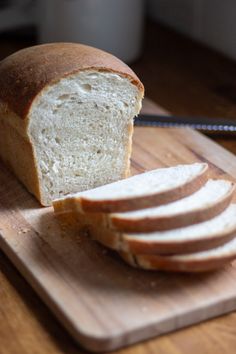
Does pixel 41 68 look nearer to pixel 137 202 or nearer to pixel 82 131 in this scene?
pixel 82 131

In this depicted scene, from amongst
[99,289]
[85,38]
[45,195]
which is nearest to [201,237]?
[99,289]

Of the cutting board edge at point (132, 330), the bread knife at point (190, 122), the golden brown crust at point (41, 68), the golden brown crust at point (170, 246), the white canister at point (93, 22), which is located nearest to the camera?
the cutting board edge at point (132, 330)

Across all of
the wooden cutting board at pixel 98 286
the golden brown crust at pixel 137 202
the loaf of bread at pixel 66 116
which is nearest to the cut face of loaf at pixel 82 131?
the loaf of bread at pixel 66 116

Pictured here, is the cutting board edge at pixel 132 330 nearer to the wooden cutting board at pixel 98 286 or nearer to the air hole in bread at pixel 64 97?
the wooden cutting board at pixel 98 286

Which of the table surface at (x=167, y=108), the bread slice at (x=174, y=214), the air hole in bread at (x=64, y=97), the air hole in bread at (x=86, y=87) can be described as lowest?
the table surface at (x=167, y=108)

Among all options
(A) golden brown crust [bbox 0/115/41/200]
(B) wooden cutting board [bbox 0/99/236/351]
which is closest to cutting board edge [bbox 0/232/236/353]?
(B) wooden cutting board [bbox 0/99/236/351]

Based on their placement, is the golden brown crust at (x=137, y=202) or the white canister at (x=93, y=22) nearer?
the golden brown crust at (x=137, y=202)

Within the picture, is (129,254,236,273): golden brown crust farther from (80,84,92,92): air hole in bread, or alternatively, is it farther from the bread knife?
the bread knife
